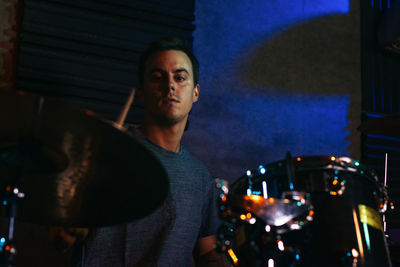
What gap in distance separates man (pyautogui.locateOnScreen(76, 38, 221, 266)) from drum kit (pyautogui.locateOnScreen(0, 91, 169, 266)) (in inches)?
21.1

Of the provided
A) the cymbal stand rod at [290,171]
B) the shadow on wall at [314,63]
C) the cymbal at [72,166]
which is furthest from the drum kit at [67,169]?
the shadow on wall at [314,63]

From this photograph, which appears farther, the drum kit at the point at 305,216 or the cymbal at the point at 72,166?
the drum kit at the point at 305,216

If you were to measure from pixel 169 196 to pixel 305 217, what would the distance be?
0.77 m

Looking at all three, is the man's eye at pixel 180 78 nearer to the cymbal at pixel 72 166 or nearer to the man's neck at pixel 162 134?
the man's neck at pixel 162 134

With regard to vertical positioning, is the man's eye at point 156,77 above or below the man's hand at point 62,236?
above

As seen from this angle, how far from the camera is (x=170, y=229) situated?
1893 mm

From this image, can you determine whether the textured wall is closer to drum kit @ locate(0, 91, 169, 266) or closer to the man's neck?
the man's neck

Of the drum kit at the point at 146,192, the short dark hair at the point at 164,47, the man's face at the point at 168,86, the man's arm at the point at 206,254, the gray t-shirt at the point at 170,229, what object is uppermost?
the short dark hair at the point at 164,47

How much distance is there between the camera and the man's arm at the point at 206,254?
2.08 m

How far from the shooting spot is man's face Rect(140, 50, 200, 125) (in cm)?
204

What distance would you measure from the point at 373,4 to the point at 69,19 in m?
2.35

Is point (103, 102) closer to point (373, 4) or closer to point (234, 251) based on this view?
point (234, 251)

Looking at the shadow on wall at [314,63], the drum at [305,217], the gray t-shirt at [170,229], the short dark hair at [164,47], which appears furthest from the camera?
the shadow on wall at [314,63]

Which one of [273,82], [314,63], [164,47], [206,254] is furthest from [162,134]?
[314,63]
